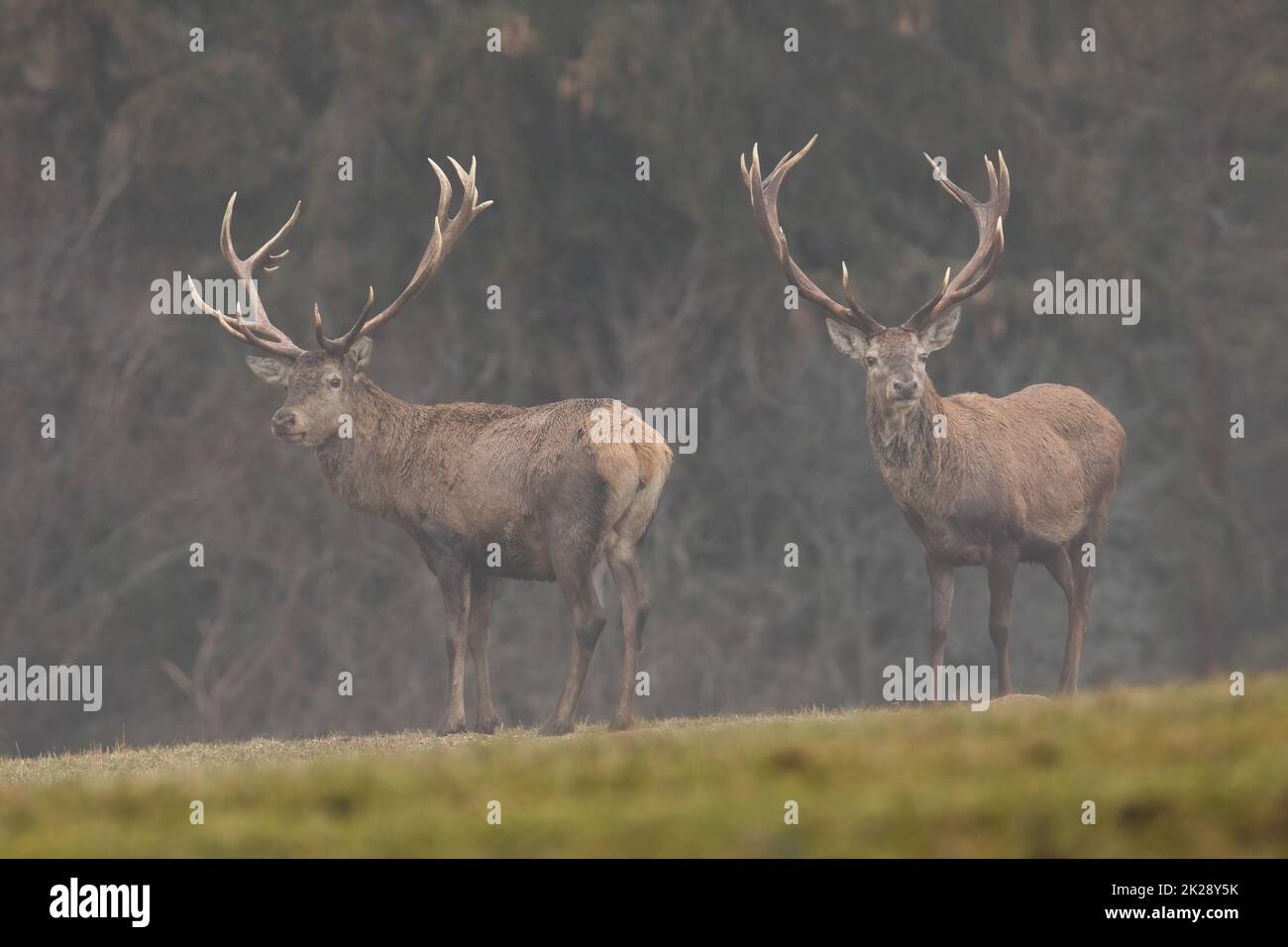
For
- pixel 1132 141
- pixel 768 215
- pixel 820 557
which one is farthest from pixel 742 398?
pixel 768 215

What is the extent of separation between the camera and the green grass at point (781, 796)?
7.61 meters

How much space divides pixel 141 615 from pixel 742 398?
747 cm

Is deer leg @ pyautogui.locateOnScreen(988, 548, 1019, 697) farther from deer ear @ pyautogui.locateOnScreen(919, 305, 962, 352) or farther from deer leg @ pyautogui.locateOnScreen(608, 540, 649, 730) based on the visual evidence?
deer leg @ pyautogui.locateOnScreen(608, 540, 649, 730)

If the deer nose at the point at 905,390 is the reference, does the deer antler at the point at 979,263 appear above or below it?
above

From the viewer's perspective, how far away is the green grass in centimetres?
761

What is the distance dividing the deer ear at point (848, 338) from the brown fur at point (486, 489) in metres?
1.61

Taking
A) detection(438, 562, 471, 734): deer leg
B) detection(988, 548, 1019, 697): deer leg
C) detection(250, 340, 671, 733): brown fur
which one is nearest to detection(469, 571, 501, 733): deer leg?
detection(250, 340, 671, 733): brown fur

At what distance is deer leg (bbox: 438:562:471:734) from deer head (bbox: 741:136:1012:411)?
305 centimetres

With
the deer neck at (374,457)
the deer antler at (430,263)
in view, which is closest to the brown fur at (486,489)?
the deer neck at (374,457)

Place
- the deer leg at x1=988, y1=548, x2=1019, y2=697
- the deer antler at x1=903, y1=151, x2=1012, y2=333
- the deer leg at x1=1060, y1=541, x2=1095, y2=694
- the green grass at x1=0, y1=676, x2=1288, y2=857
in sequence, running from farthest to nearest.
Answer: the deer leg at x1=1060, y1=541, x2=1095, y2=694 < the deer antler at x1=903, y1=151, x2=1012, y2=333 < the deer leg at x1=988, y1=548, x2=1019, y2=697 < the green grass at x1=0, y1=676, x2=1288, y2=857

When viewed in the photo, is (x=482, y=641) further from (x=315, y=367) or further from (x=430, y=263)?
(x=430, y=263)

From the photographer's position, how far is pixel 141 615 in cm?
2788

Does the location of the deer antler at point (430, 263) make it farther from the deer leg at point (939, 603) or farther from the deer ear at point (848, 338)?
the deer leg at point (939, 603)
